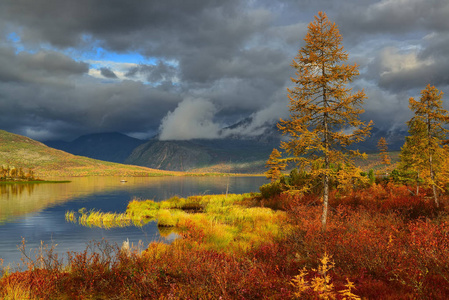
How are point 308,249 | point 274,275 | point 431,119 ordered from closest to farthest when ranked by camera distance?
point 274,275 → point 308,249 → point 431,119

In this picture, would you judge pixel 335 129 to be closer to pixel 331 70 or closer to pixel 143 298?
pixel 331 70

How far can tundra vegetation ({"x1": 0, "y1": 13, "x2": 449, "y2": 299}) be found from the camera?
6.31m

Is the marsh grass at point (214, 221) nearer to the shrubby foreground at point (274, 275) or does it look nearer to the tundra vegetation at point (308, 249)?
the tundra vegetation at point (308, 249)

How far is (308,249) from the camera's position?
1080 centimetres

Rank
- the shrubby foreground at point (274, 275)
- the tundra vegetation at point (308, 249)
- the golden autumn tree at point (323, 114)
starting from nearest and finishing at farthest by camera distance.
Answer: the shrubby foreground at point (274, 275) < the tundra vegetation at point (308, 249) < the golden autumn tree at point (323, 114)

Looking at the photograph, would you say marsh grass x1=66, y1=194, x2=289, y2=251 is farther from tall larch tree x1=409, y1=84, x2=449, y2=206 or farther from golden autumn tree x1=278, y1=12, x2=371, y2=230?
tall larch tree x1=409, y1=84, x2=449, y2=206

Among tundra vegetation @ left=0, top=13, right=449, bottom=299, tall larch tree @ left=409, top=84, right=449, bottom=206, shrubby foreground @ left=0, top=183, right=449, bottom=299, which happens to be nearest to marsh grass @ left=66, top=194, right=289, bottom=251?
tundra vegetation @ left=0, top=13, right=449, bottom=299

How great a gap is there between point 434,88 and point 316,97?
1525cm

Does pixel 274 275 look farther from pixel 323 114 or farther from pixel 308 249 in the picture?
pixel 323 114

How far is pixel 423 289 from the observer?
5.41 m

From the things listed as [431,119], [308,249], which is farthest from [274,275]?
[431,119]

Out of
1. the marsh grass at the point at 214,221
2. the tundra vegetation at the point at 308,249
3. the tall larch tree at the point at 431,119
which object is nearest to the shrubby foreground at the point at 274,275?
the tundra vegetation at the point at 308,249

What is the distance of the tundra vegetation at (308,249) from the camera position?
631 cm

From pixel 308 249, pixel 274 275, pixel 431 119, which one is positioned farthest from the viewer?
pixel 431 119
